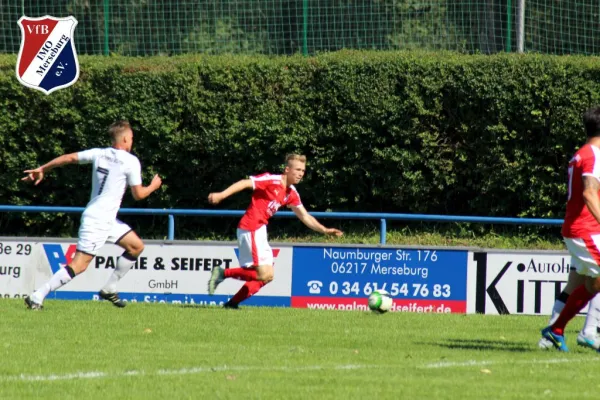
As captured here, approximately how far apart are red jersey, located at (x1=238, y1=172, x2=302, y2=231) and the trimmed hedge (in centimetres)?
555

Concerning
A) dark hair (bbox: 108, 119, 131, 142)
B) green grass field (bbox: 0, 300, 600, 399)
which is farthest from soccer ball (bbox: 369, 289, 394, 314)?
dark hair (bbox: 108, 119, 131, 142)

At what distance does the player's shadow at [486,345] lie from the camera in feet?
32.1

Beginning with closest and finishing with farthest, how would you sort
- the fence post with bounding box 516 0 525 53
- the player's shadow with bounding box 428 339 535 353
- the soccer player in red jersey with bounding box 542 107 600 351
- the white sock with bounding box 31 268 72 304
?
1. the soccer player in red jersey with bounding box 542 107 600 351
2. the player's shadow with bounding box 428 339 535 353
3. the white sock with bounding box 31 268 72 304
4. the fence post with bounding box 516 0 525 53

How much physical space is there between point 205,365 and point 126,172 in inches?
180

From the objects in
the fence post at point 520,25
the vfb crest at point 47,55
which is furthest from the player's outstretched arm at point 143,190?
the fence post at point 520,25

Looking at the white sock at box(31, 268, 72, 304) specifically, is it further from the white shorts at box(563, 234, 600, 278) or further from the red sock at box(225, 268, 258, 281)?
the white shorts at box(563, 234, 600, 278)

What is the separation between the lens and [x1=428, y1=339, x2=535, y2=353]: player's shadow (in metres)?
9.79

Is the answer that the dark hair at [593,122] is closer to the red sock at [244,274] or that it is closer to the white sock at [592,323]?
the white sock at [592,323]

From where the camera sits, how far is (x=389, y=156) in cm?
1850

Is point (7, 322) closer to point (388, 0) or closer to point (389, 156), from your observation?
point (389, 156)

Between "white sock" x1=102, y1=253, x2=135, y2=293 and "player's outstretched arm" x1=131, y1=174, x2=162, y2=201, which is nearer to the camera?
"player's outstretched arm" x1=131, y1=174, x2=162, y2=201

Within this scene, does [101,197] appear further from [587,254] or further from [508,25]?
[508,25]

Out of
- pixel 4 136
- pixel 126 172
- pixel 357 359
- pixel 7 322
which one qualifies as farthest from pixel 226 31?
pixel 357 359

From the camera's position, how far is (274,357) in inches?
352
